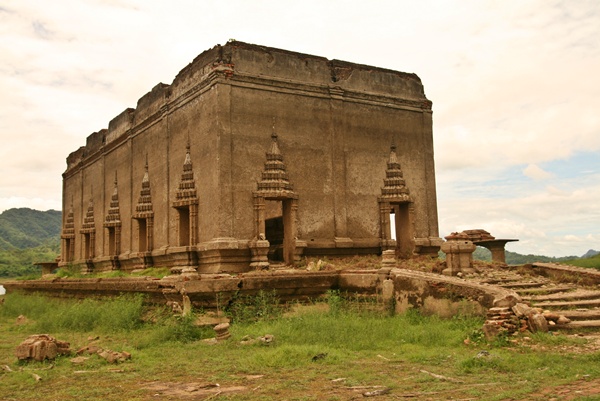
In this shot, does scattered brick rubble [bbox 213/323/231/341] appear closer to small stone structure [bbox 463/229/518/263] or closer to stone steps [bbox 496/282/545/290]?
stone steps [bbox 496/282/545/290]

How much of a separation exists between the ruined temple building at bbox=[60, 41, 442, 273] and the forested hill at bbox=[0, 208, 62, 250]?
298ft

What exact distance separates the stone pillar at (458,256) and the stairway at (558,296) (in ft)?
1.48

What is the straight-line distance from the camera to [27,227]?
411 ft

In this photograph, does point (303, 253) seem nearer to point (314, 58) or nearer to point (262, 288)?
point (262, 288)

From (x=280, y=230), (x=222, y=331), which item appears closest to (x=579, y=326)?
(x=222, y=331)

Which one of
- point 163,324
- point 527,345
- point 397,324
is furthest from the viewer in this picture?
point 163,324

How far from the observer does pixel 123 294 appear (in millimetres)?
13500

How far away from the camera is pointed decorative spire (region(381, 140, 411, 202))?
55.0 feet

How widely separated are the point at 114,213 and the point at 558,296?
15.1 metres

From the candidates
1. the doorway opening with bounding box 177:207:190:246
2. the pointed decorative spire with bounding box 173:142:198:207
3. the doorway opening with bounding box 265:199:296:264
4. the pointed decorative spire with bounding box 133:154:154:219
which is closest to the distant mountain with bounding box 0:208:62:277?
the pointed decorative spire with bounding box 133:154:154:219

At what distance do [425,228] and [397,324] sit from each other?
7676mm

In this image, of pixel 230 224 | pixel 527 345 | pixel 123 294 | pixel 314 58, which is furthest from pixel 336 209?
pixel 527 345

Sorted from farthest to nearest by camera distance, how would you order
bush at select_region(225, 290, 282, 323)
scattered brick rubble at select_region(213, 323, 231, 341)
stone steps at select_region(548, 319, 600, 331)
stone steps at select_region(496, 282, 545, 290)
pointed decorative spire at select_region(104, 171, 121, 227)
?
pointed decorative spire at select_region(104, 171, 121, 227) < stone steps at select_region(496, 282, 545, 290) < bush at select_region(225, 290, 282, 323) < scattered brick rubble at select_region(213, 323, 231, 341) < stone steps at select_region(548, 319, 600, 331)

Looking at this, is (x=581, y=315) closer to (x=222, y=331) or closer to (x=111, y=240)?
(x=222, y=331)
